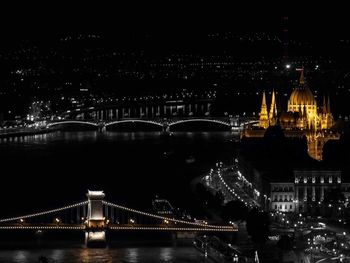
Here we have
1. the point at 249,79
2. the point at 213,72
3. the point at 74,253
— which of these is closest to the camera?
the point at 74,253

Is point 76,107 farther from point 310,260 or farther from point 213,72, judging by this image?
point 310,260

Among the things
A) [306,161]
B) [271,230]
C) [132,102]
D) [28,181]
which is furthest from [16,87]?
[271,230]

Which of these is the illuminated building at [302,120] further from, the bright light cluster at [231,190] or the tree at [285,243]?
the tree at [285,243]

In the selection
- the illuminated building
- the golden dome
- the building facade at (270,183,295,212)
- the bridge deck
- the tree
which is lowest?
the tree

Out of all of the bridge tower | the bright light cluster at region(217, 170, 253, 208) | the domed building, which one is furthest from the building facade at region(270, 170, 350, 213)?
the domed building

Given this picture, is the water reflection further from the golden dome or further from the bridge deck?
the golden dome

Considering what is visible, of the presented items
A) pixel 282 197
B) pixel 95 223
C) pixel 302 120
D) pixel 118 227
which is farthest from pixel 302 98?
pixel 95 223

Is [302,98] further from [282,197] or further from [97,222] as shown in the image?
[97,222]
